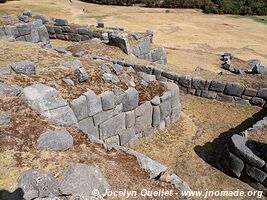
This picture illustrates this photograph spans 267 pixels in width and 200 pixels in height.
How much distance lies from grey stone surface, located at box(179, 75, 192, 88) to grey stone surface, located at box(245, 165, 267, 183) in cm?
568

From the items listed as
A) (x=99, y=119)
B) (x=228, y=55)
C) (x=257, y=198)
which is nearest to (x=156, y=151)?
(x=99, y=119)

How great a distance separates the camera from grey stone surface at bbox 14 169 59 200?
16.7 feet

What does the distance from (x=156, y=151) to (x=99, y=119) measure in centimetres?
215

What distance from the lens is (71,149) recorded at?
255 inches

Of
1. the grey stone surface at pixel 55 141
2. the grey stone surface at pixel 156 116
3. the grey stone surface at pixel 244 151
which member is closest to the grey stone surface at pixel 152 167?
the grey stone surface at pixel 55 141

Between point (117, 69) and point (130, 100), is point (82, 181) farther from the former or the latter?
point (117, 69)

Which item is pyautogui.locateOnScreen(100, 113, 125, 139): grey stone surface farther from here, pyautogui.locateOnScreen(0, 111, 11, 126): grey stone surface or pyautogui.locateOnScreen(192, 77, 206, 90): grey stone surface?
pyautogui.locateOnScreen(192, 77, 206, 90): grey stone surface

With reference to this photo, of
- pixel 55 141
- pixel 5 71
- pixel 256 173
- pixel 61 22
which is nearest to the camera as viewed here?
pixel 55 141

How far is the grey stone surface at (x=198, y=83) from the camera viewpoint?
13500mm

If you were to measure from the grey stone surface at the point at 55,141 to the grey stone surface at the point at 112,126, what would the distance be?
2.69 meters

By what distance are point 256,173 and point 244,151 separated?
24.3 inches

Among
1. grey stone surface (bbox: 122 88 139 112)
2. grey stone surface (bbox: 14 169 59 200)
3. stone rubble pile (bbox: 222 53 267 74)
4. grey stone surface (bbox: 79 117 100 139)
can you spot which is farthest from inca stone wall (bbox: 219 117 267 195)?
stone rubble pile (bbox: 222 53 267 74)

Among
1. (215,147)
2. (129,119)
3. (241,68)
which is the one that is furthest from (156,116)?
(241,68)

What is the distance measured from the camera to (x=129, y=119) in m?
10.0
